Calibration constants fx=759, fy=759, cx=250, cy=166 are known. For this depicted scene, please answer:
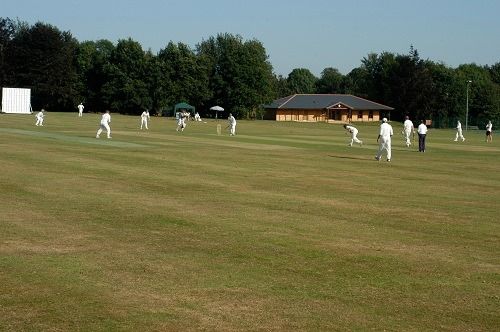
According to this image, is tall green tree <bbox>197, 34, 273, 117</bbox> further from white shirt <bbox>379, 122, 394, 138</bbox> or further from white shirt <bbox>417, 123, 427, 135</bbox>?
white shirt <bbox>379, 122, 394, 138</bbox>

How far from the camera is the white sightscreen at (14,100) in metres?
88.2

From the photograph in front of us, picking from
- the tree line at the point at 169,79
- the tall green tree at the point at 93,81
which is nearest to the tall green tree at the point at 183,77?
the tree line at the point at 169,79

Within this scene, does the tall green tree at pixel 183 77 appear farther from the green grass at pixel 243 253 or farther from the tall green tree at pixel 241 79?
the green grass at pixel 243 253

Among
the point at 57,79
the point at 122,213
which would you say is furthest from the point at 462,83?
the point at 122,213

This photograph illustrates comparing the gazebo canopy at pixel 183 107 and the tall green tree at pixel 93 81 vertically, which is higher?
the tall green tree at pixel 93 81

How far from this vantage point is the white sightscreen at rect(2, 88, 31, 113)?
88250 millimetres

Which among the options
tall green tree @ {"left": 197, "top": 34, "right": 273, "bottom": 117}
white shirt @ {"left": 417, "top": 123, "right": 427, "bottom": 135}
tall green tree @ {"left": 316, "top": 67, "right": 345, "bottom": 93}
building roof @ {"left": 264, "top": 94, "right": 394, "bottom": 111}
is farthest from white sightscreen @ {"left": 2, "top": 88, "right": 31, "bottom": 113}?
tall green tree @ {"left": 316, "top": 67, "right": 345, "bottom": 93}

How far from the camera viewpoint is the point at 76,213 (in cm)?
1411

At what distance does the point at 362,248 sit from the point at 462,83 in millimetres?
133358

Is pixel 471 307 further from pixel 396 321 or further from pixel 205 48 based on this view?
pixel 205 48

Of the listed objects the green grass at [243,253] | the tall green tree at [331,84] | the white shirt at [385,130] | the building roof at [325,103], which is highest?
the tall green tree at [331,84]

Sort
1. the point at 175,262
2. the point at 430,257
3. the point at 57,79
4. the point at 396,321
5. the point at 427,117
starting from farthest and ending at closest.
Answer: the point at 427,117 < the point at 57,79 < the point at 430,257 < the point at 175,262 < the point at 396,321

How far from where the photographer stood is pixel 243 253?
10.5 meters

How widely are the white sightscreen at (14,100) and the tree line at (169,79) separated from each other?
19.1 meters
